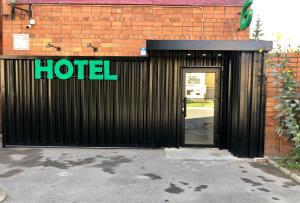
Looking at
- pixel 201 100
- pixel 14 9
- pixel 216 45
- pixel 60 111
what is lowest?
pixel 60 111

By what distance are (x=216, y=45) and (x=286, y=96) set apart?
188 cm

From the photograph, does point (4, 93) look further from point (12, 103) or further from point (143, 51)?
point (143, 51)

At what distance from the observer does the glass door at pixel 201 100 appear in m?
7.54

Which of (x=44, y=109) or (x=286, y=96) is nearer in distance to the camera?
(x=286, y=96)

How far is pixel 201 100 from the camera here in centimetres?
755

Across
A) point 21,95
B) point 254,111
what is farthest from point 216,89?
point 21,95

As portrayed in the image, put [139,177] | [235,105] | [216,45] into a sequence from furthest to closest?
1. [235,105]
2. [216,45]
3. [139,177]

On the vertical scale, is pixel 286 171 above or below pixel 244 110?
below

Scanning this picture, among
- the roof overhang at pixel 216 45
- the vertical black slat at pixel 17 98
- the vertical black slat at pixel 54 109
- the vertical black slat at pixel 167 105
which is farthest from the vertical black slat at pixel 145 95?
the vertical black slat at pixel 17 98

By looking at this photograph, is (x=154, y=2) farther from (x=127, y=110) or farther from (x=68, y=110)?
(x=68, y=110)

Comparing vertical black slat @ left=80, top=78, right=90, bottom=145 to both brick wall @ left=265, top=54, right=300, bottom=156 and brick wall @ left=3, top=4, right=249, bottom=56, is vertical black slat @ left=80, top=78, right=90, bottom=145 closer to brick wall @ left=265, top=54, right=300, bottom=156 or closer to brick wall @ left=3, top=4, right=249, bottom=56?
brick wall @ left=3, top=4, right=249, bottom=56

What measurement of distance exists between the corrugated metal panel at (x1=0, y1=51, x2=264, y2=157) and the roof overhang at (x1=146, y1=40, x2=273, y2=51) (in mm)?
1036

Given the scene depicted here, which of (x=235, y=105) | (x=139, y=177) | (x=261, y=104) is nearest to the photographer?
(x=139, y=177)

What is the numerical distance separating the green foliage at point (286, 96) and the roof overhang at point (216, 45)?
357 mm
